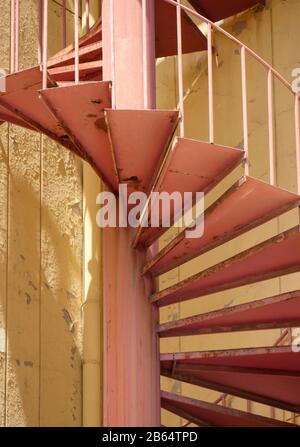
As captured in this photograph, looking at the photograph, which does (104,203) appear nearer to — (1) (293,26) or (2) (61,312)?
(2) (61,312)

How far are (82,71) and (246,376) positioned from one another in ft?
6.68

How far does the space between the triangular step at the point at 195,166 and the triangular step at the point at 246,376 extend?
1.15 m

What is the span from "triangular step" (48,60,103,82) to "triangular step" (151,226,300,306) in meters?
1.32

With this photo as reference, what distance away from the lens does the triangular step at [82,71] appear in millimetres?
8555

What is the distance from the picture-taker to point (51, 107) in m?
7.78

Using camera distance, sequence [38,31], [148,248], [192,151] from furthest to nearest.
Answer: [38,31], [148,248], [192,151]

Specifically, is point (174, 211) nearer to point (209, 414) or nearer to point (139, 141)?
point (139, 141)

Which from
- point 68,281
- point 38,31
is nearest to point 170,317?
point 68,281

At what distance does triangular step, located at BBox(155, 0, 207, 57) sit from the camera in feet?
31.0

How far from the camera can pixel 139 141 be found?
776 cm

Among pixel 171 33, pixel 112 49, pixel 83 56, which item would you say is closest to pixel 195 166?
pixel 112 49

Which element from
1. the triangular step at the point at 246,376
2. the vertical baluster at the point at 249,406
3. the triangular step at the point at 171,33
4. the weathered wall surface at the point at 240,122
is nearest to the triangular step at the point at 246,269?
the triangular step at the point at 246,376

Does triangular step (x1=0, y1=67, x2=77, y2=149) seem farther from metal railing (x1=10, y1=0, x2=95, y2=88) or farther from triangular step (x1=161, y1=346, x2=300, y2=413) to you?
triangular step (x1=161, y1=346, x2=300, y2=413)

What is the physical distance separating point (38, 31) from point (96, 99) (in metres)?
1.81
